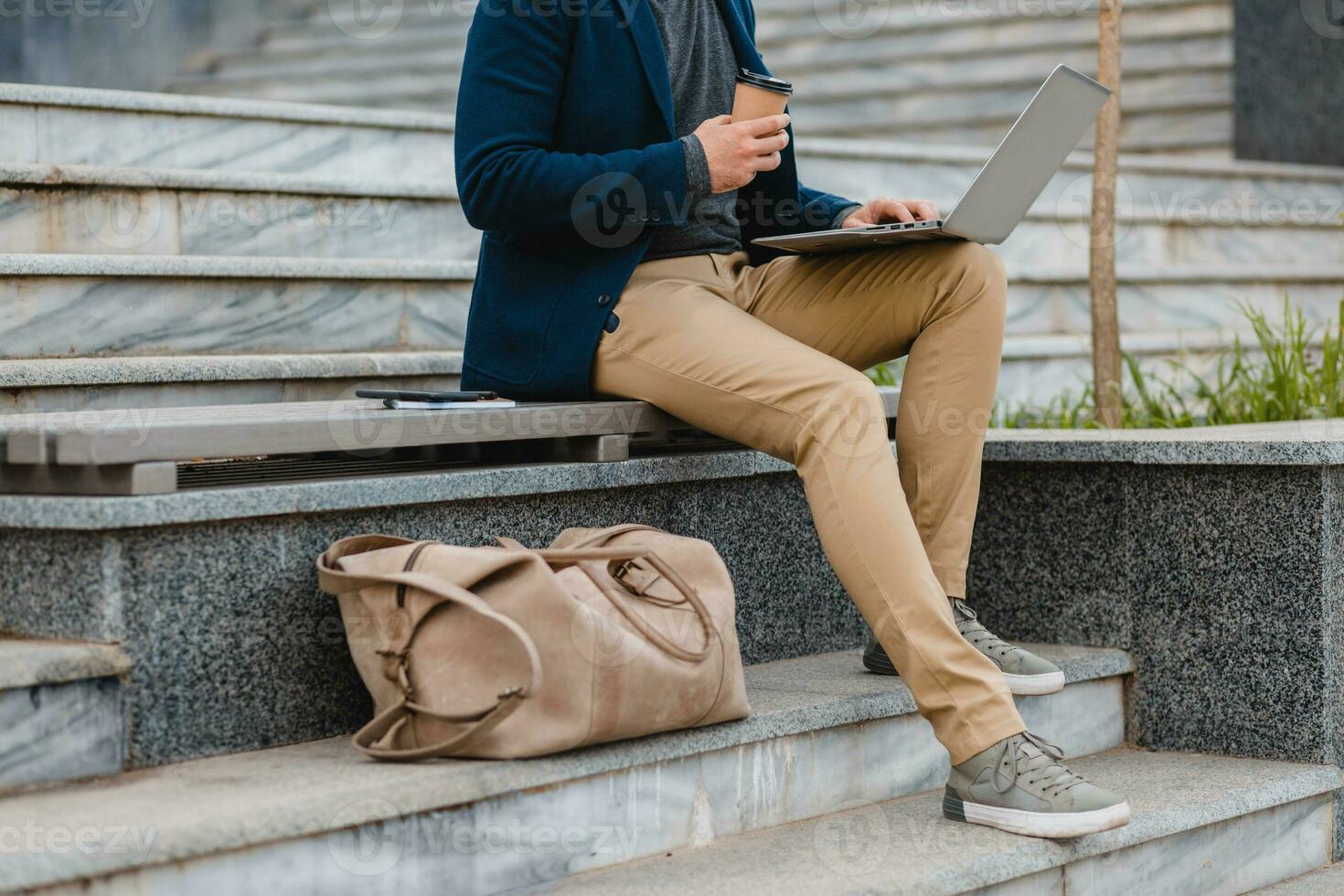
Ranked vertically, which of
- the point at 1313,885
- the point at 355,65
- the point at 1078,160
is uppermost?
the point at 355,65

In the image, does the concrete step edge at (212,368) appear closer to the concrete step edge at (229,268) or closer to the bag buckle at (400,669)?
the concrete step edge at (229,268)

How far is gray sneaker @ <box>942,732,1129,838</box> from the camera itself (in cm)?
211

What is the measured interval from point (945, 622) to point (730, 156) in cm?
73

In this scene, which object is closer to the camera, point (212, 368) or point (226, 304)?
point (212, 368)

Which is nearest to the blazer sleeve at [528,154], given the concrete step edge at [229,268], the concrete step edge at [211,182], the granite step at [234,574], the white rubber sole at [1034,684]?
the granite step at [234,574]

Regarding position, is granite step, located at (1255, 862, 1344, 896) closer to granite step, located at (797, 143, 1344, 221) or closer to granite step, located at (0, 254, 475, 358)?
granite step, located at (0, 254, 475, 358)

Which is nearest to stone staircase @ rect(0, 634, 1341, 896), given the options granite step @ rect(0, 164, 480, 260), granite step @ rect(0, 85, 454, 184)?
granite step @ rect(0, 164, 480, 260)

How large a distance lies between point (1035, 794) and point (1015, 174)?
2.95 feet

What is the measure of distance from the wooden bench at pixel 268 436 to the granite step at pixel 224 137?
1.41 m

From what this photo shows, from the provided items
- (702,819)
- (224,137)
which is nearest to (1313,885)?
(702,819)

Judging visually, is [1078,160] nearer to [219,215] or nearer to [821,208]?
[821,208]

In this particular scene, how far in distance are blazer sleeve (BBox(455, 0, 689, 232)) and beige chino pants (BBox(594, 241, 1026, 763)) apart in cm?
18

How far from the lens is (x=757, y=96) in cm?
231

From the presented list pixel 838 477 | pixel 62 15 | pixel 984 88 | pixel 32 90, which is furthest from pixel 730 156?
pixel 984 88
